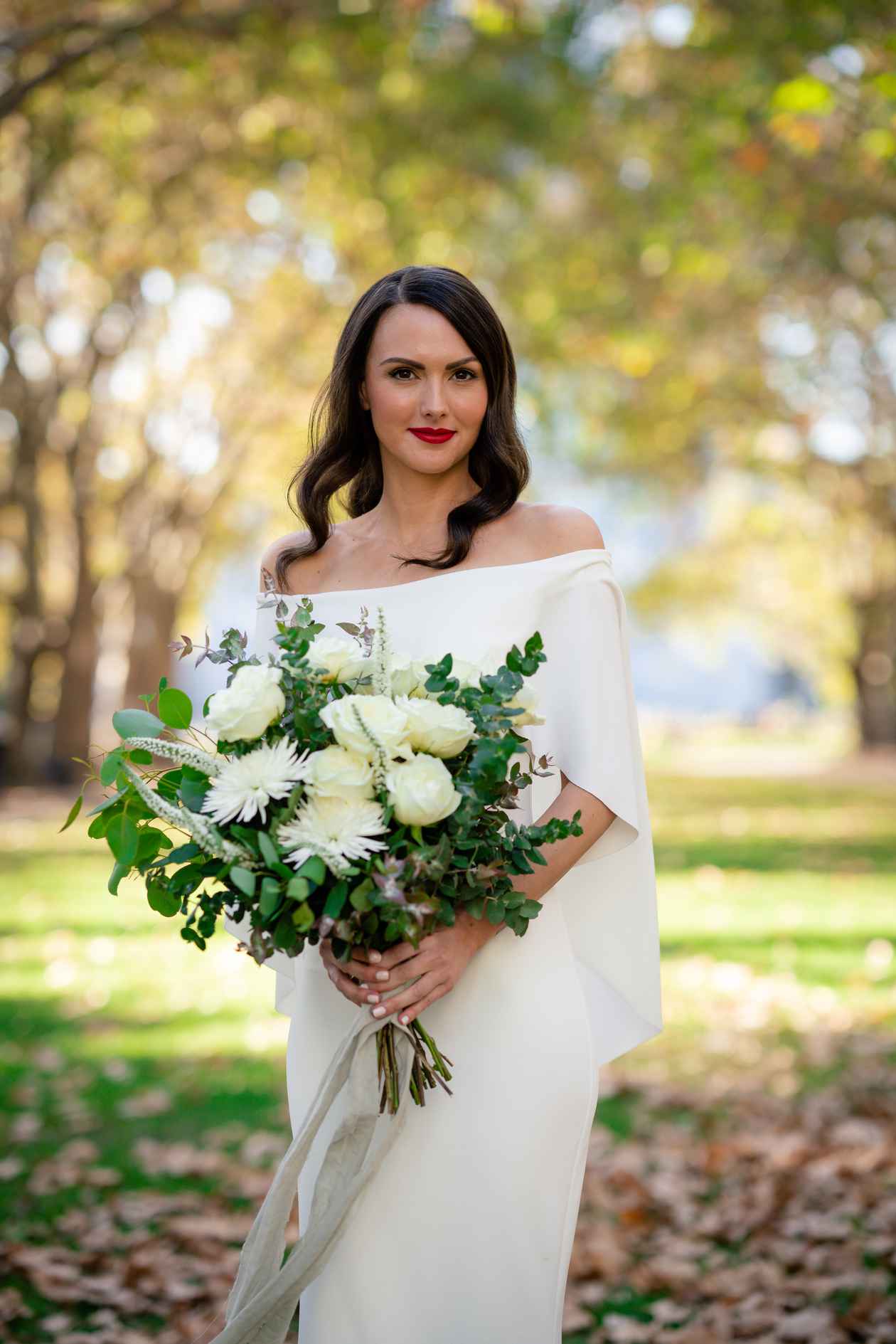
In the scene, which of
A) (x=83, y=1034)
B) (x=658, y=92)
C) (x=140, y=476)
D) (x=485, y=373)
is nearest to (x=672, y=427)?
(x=140, y=476)

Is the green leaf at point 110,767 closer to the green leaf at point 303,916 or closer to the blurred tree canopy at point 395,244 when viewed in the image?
the green leaf at point 303,916

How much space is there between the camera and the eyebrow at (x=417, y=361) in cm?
329

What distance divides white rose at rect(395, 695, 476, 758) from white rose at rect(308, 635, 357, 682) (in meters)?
0.19

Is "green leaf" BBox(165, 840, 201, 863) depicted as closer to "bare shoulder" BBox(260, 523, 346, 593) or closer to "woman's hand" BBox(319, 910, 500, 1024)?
"woman's hand" BBox(319, 910, 500, 1024)

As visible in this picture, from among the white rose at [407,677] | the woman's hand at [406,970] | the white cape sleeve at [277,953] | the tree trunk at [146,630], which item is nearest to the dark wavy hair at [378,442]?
the white cape sleeve at [277,953]

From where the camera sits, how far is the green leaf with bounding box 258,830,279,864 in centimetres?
252

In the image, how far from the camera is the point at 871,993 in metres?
8.70

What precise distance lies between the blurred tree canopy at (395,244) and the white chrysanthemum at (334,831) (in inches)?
66.1

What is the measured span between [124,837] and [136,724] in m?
0.24

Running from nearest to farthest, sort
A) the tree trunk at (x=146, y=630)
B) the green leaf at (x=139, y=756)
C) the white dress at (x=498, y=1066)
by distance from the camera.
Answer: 1. the green leaf at (x=139, y=756)
2. the white dress at (x=498, y=1066)
3. the tree trunk at (x=146, y=630)

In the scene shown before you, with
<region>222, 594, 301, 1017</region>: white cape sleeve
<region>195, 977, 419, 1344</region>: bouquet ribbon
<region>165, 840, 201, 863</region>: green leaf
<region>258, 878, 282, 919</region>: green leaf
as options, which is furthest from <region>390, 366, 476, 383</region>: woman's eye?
<region>195, 977, 419, 1344</region>: bouquet ribbon

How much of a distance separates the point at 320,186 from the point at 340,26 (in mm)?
6041

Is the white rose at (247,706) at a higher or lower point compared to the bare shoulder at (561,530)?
lower

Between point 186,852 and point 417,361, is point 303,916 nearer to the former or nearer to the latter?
point 186,852
